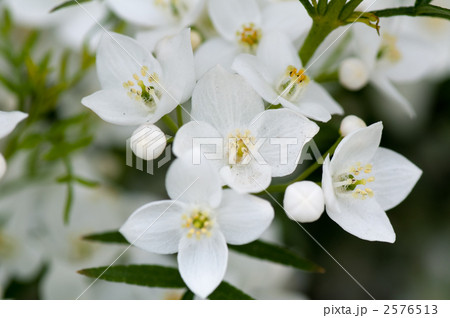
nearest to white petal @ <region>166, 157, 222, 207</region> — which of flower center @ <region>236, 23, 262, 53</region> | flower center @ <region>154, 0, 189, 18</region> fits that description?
flower center @ <region>236, 23, 262, 53</region>

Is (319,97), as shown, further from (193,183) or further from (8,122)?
(8,122)

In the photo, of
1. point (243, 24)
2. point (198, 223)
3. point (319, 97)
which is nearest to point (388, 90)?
point (319, 97)

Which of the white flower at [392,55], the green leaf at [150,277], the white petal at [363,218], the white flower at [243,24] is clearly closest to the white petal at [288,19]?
the white flower at [243,24]

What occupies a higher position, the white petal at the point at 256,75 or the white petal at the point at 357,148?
the white petal at the point at 256,75

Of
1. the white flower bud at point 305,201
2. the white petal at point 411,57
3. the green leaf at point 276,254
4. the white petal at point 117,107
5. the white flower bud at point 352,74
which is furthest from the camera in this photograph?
the white petal at point 411,57

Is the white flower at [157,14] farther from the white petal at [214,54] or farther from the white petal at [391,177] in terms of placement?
the white petal at [391,177]
